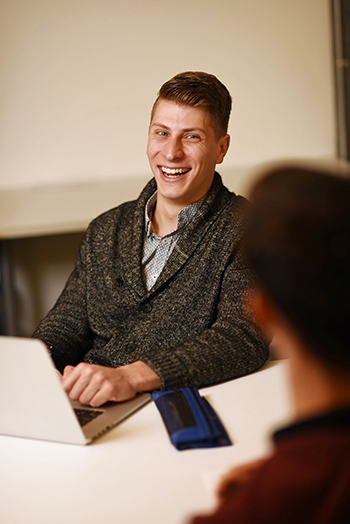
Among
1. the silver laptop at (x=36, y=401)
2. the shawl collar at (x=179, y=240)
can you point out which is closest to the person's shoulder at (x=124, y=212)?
the shawl collar at (x=179, y=240)

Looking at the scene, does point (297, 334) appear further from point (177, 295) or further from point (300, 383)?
point (177, 295)

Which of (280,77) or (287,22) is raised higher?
(287,22)

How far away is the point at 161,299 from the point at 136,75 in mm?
1868

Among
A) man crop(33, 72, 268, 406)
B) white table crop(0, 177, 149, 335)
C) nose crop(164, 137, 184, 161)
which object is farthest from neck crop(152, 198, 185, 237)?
white table crop(0, 177, 149, 335)

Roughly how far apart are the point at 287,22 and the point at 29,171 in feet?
5.04

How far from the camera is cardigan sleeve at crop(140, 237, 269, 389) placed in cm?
101

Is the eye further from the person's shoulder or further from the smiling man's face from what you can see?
the person's shoulder

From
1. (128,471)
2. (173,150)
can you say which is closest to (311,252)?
(128,471)

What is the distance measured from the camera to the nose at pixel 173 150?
4.40 ft

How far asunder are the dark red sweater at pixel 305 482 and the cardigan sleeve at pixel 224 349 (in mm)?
619

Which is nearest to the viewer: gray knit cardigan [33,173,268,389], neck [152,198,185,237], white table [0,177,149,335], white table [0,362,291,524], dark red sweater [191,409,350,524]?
dark red sweater [191,409,350,524]

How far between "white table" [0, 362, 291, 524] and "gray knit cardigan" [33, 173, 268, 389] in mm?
222

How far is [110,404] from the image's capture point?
95 cm

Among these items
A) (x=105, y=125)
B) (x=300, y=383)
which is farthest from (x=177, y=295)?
(x=105, y=125)
